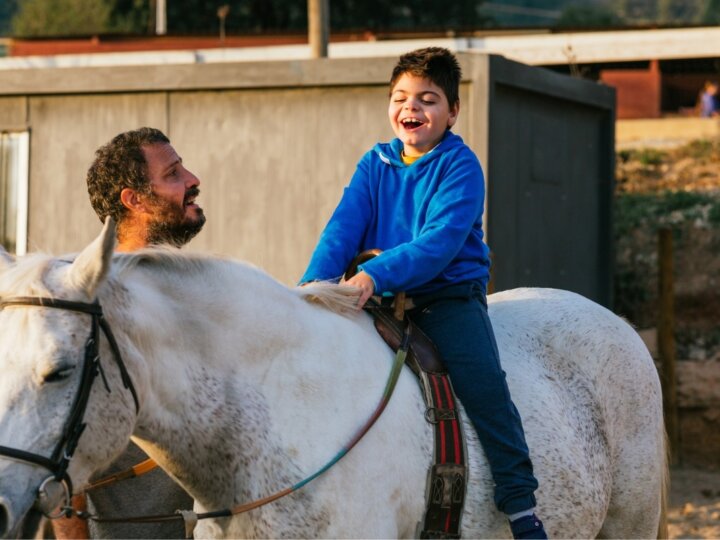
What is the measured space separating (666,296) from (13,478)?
8.67m

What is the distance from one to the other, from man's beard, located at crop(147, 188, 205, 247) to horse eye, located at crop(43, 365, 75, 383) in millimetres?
1160

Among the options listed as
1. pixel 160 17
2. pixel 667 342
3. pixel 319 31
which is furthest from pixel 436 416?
pixel 160 17

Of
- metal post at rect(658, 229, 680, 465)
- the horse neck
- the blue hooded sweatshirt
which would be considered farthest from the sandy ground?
the horse neck

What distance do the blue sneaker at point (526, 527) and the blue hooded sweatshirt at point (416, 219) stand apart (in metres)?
0.76

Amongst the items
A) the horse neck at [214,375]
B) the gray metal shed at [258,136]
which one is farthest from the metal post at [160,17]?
the horse neck at [214,375]

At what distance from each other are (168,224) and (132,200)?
0.48 feet

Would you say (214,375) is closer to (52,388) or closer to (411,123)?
(52,388)

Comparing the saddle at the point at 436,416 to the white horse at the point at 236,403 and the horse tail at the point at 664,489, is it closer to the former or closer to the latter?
the white horse at the point at 236,403

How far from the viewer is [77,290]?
2.68 meters

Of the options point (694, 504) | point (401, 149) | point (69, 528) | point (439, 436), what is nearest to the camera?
point (439, 436)

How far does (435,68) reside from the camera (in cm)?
368

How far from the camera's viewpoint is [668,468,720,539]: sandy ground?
7.95 meters

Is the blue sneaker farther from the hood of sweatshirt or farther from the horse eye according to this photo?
the horse eye

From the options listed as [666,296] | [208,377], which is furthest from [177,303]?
[666,296]
